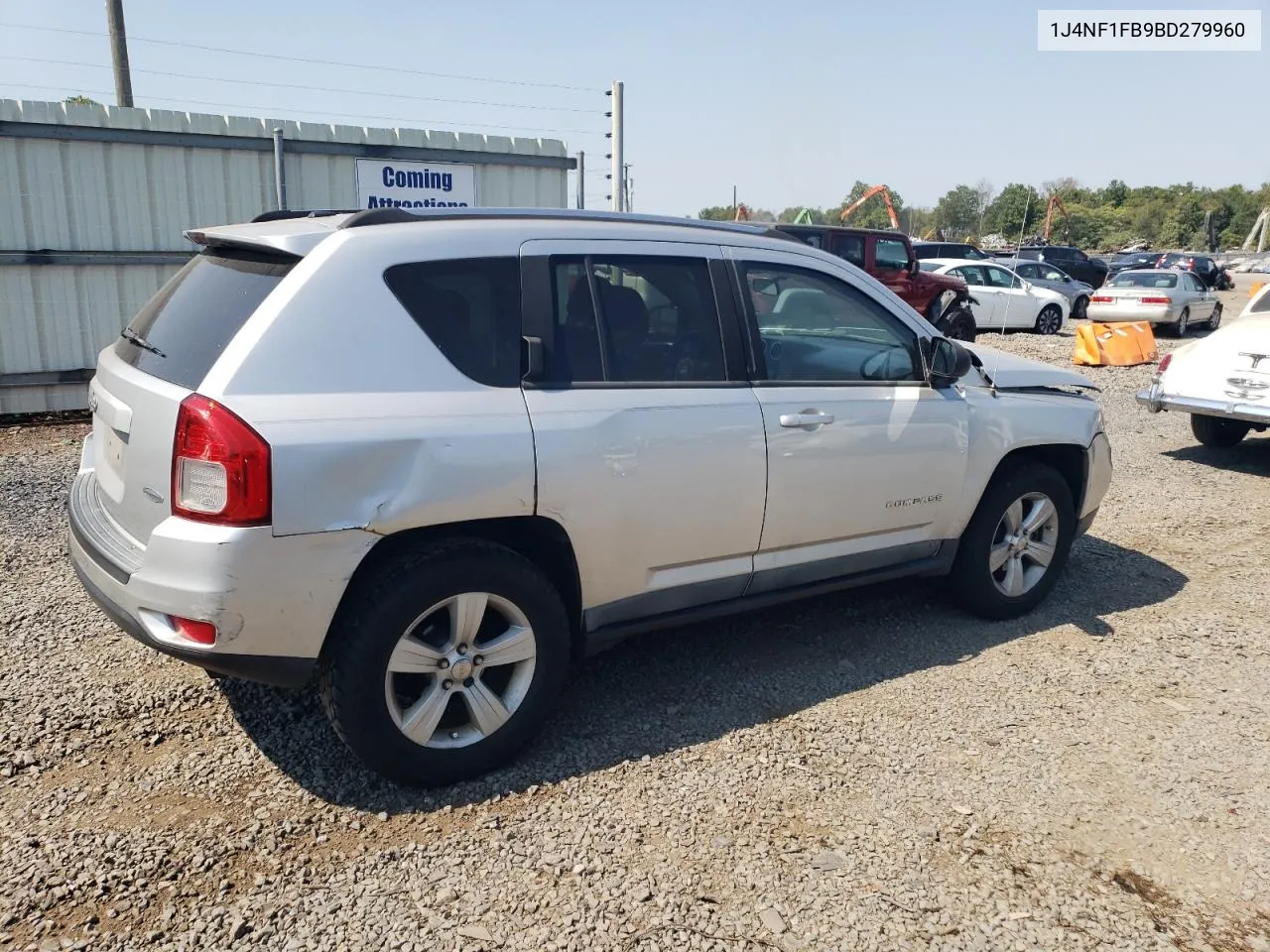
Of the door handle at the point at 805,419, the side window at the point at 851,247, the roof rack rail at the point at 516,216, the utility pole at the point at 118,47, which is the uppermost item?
the utility pole at the point at 118,47

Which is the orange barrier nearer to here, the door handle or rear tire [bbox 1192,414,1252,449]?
rear tire [bbox 1192,414,1252,449]

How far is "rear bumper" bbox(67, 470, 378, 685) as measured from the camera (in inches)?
111

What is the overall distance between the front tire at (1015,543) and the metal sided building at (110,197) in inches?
304

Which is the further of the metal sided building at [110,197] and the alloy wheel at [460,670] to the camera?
the metal sided building at [110,197]

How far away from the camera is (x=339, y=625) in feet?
9.99

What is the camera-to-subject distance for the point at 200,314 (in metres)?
3.22

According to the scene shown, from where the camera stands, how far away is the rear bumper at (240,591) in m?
2.81

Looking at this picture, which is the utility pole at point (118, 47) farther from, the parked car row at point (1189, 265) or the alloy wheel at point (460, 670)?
the parked car row at point (1189, 265)

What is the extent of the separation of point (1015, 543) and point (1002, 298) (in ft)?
50.7

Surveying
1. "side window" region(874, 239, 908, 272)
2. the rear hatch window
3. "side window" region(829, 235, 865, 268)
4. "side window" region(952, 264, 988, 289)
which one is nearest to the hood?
the rear hatch window

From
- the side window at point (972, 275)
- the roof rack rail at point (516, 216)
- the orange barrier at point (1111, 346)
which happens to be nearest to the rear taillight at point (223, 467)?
the roof rack rail at point (516, 216)

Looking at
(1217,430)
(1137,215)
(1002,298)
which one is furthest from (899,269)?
(1137,215)

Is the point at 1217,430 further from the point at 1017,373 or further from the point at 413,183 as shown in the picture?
the point at 413,183

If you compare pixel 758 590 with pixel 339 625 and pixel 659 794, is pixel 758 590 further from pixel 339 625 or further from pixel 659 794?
pixel 339 625
